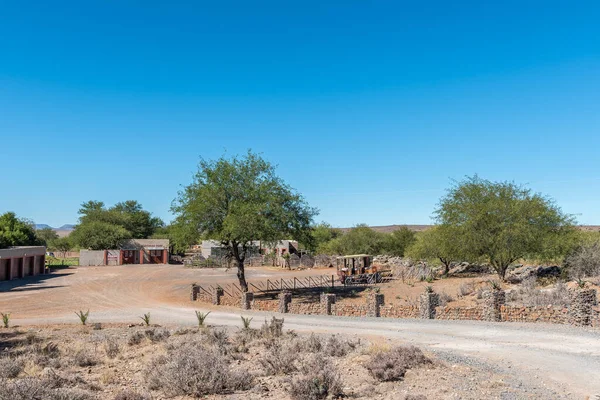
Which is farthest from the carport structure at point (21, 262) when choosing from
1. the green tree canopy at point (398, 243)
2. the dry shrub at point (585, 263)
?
the dry shrub at point (585, 263)

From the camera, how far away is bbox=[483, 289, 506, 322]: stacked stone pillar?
70.7 feet

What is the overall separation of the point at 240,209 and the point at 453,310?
16.0 m

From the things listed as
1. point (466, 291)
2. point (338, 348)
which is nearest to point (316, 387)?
point (338, 348)

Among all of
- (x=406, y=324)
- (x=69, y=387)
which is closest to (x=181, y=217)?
(x=406, y=324)

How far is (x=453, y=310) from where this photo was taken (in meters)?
22.9

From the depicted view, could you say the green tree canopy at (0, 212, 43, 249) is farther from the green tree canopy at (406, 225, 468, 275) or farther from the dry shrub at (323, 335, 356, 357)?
the dry shrub at (323, 335, 356, 357)

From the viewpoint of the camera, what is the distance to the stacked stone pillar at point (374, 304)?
80.4ft

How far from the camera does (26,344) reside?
18.2 m

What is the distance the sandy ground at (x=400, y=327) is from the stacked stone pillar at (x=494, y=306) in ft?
3.35

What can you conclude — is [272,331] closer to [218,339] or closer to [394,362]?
[218,339]

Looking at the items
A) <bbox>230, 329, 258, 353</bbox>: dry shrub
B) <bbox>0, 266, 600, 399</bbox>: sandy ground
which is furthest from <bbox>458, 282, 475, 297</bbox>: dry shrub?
<bbox>230, 329, 258, 353</bbox>: dry shrub

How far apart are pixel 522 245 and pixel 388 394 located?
2999cm

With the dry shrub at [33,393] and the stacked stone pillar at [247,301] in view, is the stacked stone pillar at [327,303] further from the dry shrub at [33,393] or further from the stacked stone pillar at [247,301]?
the dry shrub at [33,393]

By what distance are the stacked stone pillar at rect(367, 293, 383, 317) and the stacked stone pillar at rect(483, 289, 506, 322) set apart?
5.29 metres
